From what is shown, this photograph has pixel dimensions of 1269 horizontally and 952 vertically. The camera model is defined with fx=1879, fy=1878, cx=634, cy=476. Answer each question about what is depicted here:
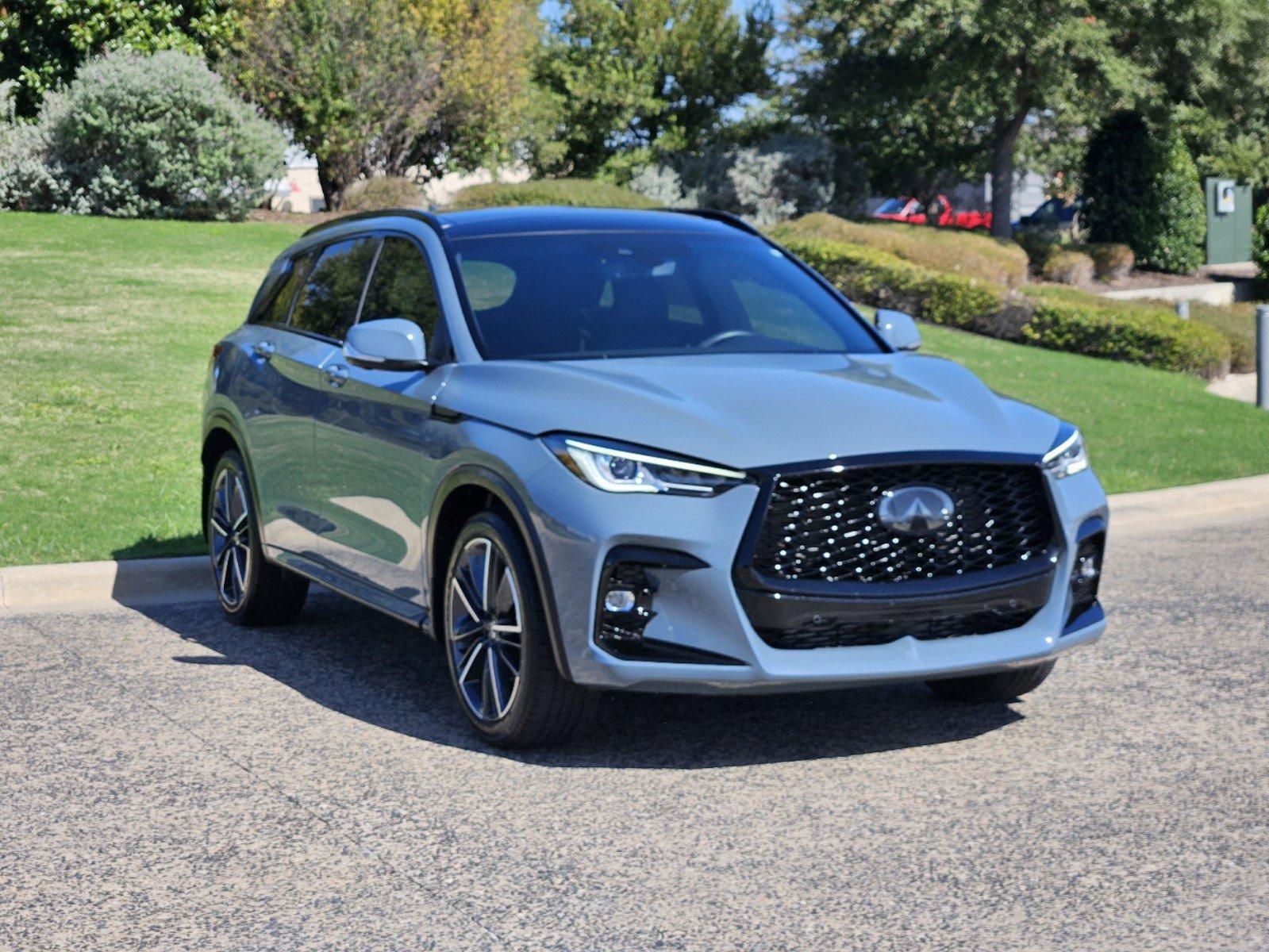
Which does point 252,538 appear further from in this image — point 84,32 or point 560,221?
point 84,32

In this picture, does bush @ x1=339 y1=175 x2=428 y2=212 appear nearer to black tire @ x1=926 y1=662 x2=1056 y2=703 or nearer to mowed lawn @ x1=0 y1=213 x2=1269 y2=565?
mowed lawn @ x1=0 y1=213 x2=1269 y2=565

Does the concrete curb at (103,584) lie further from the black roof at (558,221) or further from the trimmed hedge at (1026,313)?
the trimmed hedge at (1026,313)

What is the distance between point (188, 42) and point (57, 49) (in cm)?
323

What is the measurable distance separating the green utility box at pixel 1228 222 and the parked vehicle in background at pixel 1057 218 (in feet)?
8.66

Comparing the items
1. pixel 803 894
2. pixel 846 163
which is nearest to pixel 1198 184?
pixel 846 163

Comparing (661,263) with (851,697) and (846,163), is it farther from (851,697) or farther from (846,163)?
(846,163)

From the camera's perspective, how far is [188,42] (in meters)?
29.7

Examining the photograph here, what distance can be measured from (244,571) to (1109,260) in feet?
98.0

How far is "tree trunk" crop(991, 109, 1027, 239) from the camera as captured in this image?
36.0 meters

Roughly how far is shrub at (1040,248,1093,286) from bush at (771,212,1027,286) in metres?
4.59

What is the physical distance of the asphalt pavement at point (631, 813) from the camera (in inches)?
177

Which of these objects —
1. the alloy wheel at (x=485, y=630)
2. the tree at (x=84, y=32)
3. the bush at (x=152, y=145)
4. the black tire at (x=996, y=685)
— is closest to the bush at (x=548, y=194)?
the bush at (x=152, y=145)

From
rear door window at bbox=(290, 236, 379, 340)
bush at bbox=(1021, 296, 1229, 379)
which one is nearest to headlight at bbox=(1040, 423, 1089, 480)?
rear door window at bbox=(290, 236, 379, 340)

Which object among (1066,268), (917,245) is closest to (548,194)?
(917,245)
